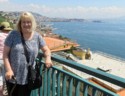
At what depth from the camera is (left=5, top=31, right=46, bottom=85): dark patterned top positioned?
289cm

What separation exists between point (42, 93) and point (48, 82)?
32 centimetres

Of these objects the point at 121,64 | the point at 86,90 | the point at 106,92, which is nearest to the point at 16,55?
the point at 86,90

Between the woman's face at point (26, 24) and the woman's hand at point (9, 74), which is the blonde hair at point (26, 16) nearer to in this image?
the woman's face at point (26, 24)

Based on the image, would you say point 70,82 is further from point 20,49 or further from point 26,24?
point 26,24

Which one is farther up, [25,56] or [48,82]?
[25,56]

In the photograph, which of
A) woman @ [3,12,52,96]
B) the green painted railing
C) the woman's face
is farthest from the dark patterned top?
the green painted railing

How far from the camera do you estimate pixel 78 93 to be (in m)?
2.79

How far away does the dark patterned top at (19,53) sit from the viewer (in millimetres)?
2887

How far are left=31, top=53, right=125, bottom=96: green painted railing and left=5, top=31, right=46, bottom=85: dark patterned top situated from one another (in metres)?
0.37

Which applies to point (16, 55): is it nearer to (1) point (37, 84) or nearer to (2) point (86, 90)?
(1) point (37, 84)

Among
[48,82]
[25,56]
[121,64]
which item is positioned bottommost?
[121,64]

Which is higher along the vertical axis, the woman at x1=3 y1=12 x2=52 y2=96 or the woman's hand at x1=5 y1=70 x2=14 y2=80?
the woman at x1=3 y1=12 x2=52 y2=96

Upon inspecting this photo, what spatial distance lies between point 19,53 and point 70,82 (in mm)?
618

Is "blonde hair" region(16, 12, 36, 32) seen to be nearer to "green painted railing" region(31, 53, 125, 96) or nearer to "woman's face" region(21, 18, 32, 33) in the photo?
"woman's face" region(21, 18, 32, 33)
